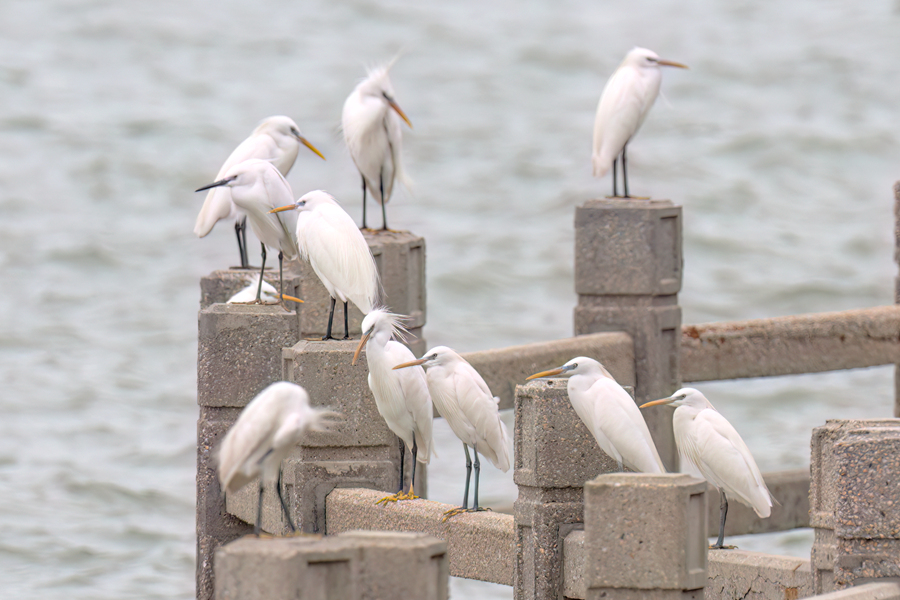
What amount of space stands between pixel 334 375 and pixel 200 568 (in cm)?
167

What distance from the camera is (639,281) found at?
9078 mm

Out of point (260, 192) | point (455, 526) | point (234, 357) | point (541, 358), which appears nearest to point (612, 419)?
point (455, 526)

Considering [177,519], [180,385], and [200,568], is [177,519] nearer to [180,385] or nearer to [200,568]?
[180,385]

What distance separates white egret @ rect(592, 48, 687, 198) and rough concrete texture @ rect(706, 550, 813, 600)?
4.32 m

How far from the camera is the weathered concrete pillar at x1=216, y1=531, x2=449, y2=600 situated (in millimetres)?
3703

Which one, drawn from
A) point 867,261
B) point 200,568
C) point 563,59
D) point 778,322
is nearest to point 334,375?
point 200,568

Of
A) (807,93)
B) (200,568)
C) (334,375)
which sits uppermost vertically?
(807,93)

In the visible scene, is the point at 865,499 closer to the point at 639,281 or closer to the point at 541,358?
the point at 541,358

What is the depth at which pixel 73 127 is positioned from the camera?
28906mm

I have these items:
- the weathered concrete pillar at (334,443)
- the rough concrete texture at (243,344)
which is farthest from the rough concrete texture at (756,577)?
the rough concrete texture at (243,344)

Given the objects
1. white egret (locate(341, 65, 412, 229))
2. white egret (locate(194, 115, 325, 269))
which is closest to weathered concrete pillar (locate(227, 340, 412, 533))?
white egret (locate(194, 115, 325, 269))

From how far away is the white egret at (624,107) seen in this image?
9.80m

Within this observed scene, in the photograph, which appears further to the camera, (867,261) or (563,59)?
(563,59)

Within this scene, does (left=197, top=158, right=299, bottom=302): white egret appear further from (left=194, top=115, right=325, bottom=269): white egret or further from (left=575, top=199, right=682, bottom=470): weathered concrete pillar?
(left=575, top=199, right=682, bottom=470): weathered concrete pillar
